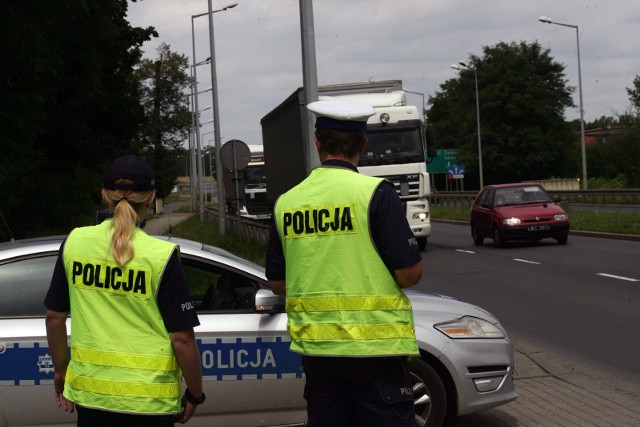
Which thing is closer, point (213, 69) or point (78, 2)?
point (78, 2)

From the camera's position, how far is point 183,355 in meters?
3.35

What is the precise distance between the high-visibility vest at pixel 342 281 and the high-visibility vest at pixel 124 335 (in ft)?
1.64

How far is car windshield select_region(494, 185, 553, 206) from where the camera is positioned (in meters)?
23.8

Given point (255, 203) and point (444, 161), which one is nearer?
point (255, 203)

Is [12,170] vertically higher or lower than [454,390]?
higher

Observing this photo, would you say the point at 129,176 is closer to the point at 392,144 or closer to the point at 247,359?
the point at 247,359

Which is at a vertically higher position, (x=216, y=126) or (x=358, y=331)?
(x=216, y=126)

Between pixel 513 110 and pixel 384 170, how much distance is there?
65318 mm

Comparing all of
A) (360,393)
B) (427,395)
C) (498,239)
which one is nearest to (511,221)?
(498,239)

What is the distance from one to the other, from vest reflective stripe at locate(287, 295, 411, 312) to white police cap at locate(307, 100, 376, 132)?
0.63 metres

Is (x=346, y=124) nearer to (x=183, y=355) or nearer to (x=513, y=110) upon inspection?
(x=183, y=355)

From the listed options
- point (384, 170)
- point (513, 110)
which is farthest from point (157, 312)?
point (513, 110)

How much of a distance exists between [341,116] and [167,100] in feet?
201

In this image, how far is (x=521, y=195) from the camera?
24.0 metres
